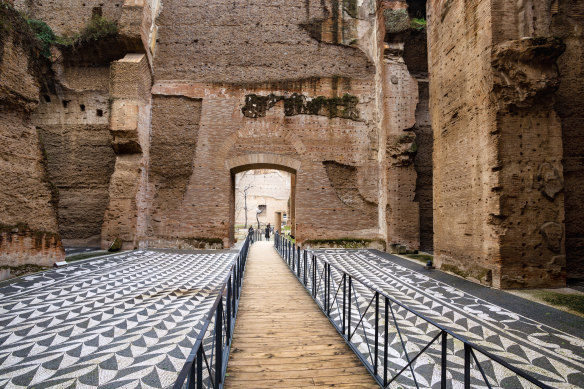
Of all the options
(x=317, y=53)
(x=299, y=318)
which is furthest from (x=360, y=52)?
(x=299, y=318)

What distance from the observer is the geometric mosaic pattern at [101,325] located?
256 centimetres

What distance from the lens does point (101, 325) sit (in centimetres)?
367

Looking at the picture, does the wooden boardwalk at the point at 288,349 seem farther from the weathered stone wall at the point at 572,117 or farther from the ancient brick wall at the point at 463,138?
the weathered stone wall at the point at 572,117

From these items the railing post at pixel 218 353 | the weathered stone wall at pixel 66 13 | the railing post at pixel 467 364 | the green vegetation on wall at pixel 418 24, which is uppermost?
the weathered stone wall at pixel 66 13

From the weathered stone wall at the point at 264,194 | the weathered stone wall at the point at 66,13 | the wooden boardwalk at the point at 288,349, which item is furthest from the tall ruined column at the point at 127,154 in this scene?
the weathered stone wall at the point at 264,194

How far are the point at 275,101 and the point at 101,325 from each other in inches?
338

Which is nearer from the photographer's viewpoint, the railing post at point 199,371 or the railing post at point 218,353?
the railing post at point 199,371

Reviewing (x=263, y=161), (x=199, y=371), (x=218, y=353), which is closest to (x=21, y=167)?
(x=263, y=161)

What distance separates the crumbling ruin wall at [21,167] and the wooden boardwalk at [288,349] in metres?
4.70

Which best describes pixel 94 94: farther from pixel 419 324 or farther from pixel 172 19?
pixel 419 324

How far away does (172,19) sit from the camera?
11281 millimetres

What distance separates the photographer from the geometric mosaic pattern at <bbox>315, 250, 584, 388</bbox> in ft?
8.24

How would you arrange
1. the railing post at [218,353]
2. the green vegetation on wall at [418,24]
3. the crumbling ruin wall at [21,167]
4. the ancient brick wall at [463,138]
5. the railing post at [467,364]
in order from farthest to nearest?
the green vegetation on wall at [418,24], the crumbling ruin wall at [21,167], the ancient brick wall at [463,138], the railing post at [218,353], the railing post at [467,364]

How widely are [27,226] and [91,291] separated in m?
2.51
